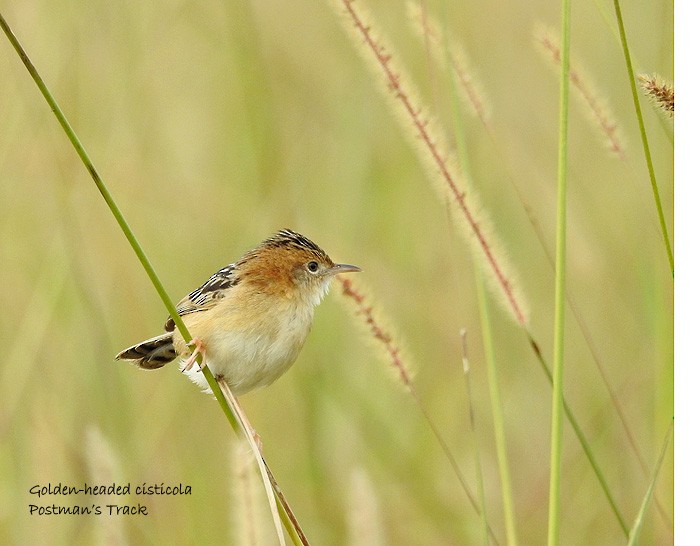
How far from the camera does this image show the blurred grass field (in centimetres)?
425

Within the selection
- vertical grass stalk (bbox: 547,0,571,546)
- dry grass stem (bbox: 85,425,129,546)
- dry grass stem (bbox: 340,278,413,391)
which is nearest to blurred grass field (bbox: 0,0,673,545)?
dry grass stem (bbox: 85,425,129,546)

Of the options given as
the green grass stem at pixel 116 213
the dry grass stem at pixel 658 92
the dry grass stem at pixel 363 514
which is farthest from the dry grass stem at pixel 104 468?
the dry grass stem at pixel 658 92

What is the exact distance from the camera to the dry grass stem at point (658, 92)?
7.25 ft

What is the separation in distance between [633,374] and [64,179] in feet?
A: 9.55

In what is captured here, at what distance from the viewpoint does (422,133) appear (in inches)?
89.7

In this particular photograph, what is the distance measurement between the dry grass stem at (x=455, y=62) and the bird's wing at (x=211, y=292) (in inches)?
52.2

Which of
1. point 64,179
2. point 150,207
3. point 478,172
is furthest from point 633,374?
point 64,179

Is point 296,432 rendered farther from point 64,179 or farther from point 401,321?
point 64,179

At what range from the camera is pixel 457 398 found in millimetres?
5074

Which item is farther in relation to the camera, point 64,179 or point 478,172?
point 478,172

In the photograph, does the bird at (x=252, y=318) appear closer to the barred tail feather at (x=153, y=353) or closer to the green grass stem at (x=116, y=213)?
the barred tail feather at (x=153, y=353)

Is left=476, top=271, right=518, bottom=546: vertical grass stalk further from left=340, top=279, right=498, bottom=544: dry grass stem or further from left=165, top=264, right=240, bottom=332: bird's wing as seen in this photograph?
left=165, top=264, right=240, bottom=332: bird's wing

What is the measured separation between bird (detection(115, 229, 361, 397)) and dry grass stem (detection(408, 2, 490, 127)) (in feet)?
3.89

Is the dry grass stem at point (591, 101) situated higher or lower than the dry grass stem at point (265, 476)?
higher
